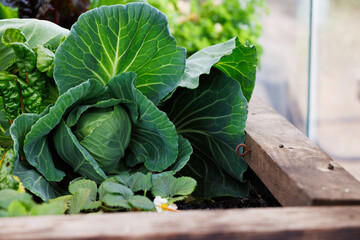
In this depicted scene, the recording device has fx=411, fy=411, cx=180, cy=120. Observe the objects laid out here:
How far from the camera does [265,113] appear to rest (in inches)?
39.4

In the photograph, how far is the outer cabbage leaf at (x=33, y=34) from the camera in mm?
870

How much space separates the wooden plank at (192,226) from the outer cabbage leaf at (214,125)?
14.0 inches

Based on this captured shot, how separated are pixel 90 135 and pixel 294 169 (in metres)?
0.36

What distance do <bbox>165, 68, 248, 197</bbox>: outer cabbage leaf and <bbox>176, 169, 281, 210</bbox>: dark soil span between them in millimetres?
17

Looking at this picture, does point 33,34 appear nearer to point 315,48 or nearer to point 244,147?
point 244,147

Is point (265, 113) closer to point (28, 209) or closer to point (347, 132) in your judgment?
point (28, 209)

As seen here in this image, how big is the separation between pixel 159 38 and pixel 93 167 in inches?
10.8

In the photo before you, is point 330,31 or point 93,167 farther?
point 330,31

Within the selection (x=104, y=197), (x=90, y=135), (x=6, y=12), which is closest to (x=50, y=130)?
(x=90, y=135)

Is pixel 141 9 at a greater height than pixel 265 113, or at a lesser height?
greater

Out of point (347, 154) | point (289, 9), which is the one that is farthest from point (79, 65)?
point (289, 9)

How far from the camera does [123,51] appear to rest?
803mm

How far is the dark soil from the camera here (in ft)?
2.73

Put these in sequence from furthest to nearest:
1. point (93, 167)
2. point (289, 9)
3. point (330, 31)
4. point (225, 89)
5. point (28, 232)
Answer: point (289, 9), point (330, 31), point (225, 89), point (93, 167), point (28, 232)
